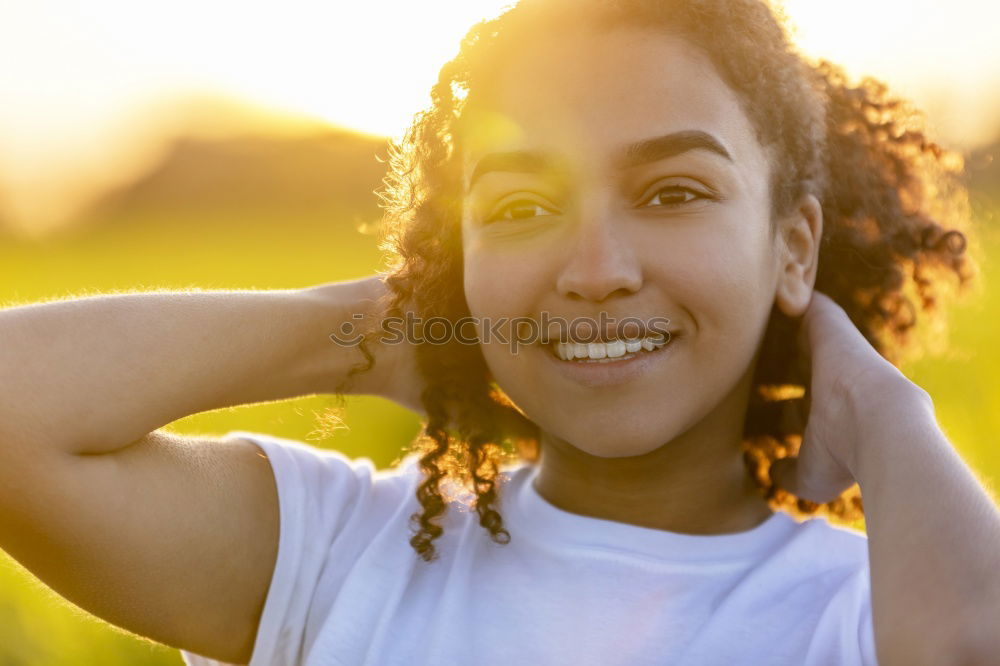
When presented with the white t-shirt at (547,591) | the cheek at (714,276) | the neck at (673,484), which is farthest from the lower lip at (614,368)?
the white t-shirt at (547,591)

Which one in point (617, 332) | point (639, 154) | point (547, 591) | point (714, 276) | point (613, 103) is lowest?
point (547, 591)

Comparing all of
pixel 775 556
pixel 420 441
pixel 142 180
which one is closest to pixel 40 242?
pixel 142 180

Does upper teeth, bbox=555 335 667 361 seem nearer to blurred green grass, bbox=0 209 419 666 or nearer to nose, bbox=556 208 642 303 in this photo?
nose, bbox=556 208 642 303

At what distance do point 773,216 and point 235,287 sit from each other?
6.70m

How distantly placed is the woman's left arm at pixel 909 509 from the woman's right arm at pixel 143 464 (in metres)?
1.26

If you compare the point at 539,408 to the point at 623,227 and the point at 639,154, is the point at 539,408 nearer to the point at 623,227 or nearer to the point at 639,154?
the point at 623,227

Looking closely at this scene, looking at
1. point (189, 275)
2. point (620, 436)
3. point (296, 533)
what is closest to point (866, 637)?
point (620, 436)

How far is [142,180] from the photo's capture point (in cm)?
1358

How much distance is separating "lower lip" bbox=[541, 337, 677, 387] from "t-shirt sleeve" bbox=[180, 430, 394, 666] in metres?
0.62

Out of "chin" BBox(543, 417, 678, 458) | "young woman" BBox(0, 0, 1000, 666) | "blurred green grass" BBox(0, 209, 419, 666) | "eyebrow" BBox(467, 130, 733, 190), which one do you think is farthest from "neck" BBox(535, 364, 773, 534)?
"blurred green grass" BBox(0, 209, 419, 666)

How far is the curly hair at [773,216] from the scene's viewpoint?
95.3 inches

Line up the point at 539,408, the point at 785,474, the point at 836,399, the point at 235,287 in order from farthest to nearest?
the point at 235,287
the point at 785,474
the point at 539,408
the point at 836,399

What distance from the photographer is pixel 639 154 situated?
7.22 feet

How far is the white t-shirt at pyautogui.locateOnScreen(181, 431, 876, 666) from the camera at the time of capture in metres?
2.18
